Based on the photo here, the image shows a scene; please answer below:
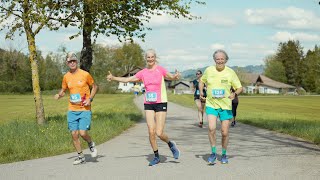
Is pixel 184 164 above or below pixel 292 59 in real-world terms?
below

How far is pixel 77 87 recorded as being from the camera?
8.16m

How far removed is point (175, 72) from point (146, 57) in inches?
22.5

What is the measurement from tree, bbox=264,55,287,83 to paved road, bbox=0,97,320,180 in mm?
137697

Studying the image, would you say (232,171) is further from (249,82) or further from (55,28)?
(249,82)

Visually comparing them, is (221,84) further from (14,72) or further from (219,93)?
(14,72)

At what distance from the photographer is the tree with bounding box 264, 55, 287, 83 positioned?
474 feet

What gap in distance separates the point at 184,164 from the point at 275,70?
14291 centimetres

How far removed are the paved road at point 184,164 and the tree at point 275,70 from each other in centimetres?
13770

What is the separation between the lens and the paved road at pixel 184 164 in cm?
688

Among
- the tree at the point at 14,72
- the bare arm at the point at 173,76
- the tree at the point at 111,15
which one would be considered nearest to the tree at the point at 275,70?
the tree at the point at 14,72

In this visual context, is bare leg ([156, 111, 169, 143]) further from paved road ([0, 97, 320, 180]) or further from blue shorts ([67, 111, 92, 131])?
blue shorts ([67, 111, 92, 131])

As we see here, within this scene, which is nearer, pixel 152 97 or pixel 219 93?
pixel 152 97

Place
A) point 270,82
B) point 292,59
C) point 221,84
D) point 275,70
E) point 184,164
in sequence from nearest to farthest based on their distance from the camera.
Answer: point 184,164 < point 221,84 < point 292,59 < point 275,70 < point 270,82

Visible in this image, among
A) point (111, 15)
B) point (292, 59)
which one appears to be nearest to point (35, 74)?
point (111, 15)
